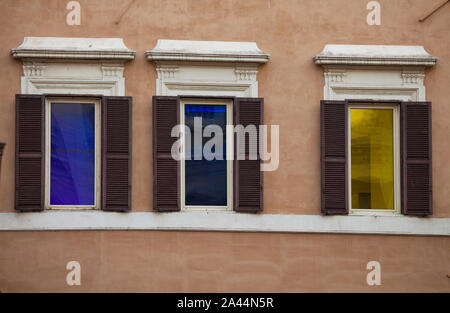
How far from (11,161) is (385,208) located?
16.4 ft

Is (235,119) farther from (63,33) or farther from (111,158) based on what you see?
(63,33)

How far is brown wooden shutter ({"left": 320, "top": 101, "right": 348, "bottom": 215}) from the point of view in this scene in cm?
1089

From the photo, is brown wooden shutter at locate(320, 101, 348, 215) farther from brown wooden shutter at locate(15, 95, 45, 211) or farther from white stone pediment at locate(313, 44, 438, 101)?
brown wooden shutter at locate(15, 95, 45, 211)

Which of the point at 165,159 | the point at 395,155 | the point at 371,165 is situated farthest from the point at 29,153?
the point at 395,155

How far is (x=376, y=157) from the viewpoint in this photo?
11.2 metres

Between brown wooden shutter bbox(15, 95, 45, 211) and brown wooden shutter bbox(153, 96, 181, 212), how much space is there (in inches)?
57.8

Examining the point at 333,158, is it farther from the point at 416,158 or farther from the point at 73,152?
the point at 73,152

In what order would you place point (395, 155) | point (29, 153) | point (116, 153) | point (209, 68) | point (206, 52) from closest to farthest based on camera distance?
point (29, 153), point (116, 153), point (206, 52), point (209, 68), point (395, 155)

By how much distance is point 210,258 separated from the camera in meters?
10.8

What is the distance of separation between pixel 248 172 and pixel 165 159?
1106mm

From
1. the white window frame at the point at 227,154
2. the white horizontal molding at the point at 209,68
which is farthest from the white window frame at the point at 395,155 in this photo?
the white window frame at the point at 227,154

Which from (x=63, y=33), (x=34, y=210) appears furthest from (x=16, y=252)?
(x=63, y=33)

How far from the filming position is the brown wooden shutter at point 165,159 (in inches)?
424

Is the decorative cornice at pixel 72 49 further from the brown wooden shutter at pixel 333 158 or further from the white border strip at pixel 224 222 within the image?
the brown wooden shutter at pixel 333 158
